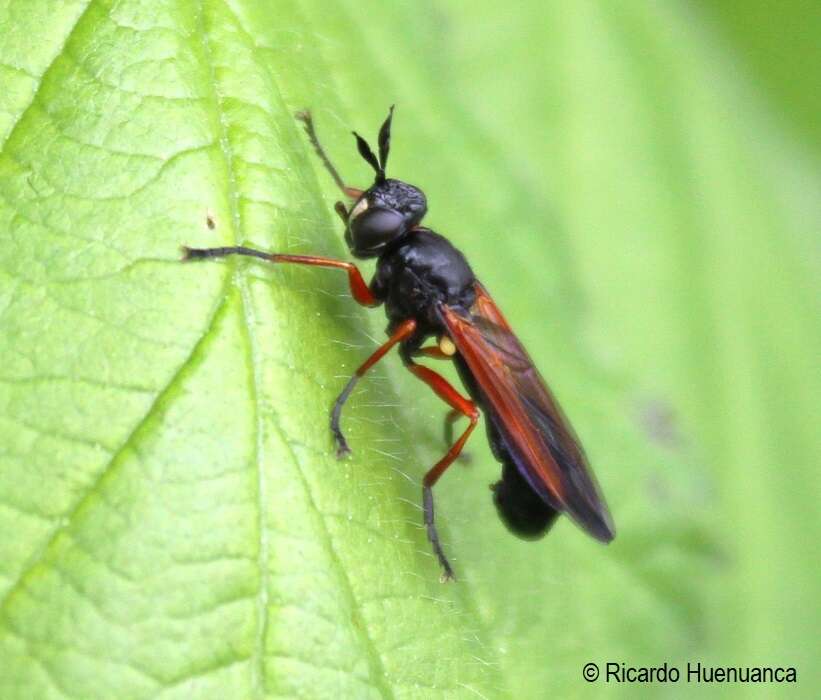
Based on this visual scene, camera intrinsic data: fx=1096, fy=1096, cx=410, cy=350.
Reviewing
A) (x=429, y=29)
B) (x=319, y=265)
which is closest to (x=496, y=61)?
(x=429, y=29)

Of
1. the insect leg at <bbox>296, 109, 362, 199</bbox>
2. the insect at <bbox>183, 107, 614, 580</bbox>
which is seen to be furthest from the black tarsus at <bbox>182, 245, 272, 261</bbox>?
the insect at <bbox>183, 107, 614, 580</bbox>

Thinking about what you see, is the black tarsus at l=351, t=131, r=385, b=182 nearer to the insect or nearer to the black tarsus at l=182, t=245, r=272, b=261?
the insect

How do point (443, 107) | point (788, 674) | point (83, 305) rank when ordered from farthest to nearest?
point (788, 674) → point (443, 107) → point (83, 305)

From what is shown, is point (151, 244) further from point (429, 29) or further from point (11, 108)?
point (429, 29)

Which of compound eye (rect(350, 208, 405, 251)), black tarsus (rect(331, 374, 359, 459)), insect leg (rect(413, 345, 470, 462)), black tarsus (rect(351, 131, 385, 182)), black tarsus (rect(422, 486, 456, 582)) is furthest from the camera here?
insect leg (rect(413, 345, 470, 462))

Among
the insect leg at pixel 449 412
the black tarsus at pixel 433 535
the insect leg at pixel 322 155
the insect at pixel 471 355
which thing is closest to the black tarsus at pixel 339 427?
the black tarsus at pixel 433 535

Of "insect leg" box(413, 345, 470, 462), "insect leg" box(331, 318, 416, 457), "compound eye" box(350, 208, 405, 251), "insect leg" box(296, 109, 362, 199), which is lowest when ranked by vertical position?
"insect leg" box(413, 345, 470, 462)

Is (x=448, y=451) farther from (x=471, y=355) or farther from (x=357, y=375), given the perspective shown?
(x=357, y=375)
